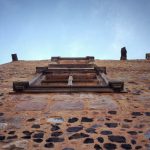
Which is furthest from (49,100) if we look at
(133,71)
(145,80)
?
(133,71)

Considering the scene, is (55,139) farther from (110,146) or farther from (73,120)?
(110,146)

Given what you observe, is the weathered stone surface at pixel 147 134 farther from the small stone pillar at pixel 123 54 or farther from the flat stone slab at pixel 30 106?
the small stone pillar at pixel 123 54

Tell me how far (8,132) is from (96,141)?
1348mm

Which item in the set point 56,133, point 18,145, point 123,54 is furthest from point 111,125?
point 123,54

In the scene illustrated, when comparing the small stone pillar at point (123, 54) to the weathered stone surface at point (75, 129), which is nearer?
the weathered stone surface at point (75, 129)

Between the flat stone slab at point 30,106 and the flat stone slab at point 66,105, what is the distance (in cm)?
21

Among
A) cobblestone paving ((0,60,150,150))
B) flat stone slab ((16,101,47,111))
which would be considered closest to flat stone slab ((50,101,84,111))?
cobblestone paving ((0,60,150,150))

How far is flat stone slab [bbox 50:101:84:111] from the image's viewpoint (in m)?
4.70

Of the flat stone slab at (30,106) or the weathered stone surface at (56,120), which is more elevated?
the flat stone slab at (30,106)

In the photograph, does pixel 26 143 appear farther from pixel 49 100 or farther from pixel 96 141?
pixel 49 100

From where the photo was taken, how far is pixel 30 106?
15.8 ft

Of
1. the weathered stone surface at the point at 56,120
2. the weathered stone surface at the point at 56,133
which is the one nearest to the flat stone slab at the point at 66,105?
the weathered stone surface at the point at 56,120

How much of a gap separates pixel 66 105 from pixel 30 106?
2.25ft

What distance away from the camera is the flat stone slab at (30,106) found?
467cm
